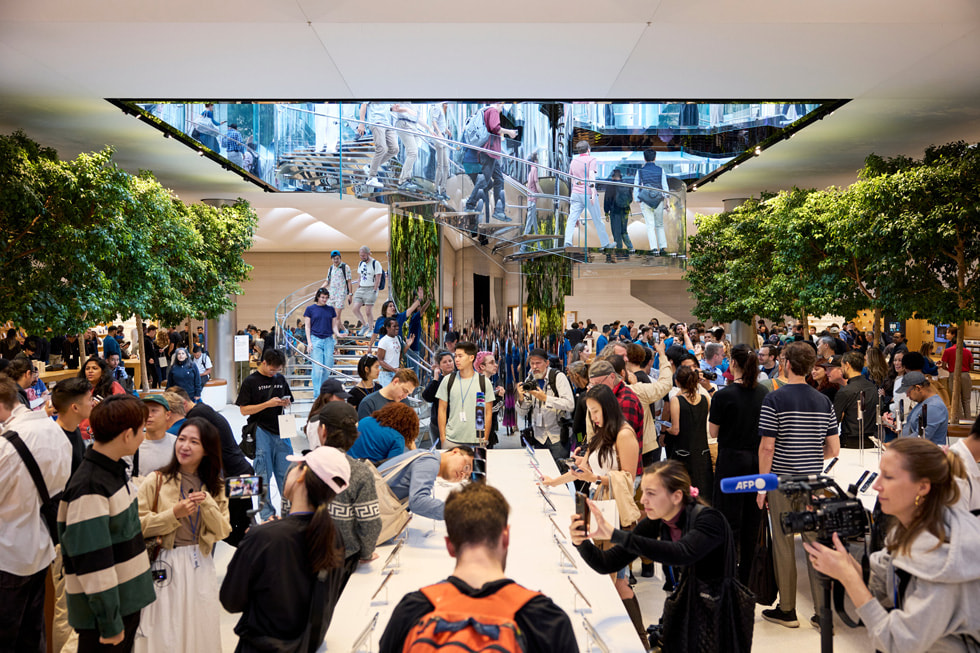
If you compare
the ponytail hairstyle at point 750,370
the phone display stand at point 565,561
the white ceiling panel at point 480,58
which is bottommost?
the phone display stand at point 565,561

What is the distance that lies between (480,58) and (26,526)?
544 cm

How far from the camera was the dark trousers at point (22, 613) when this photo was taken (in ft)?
11.4

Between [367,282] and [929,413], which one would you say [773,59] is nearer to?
[929,413]

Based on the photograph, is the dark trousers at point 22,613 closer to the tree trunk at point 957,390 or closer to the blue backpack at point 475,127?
the blue backpack at point 475,127

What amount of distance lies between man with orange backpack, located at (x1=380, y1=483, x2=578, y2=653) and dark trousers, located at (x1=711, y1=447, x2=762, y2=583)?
10.9ft

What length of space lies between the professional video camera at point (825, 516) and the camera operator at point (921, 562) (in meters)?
0.05

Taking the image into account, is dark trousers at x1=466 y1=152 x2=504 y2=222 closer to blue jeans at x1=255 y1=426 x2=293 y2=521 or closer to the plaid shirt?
blue jeans at x1=255 y1=426 x2=293 y2=521

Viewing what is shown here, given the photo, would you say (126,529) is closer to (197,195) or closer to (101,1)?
(101,1)

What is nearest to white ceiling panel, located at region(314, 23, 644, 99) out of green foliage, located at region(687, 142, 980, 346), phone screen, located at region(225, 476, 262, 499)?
green foliage, located at region(687, 142, 980, 346)

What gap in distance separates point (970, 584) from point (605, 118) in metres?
17.4

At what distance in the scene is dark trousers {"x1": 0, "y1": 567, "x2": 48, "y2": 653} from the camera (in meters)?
3.48

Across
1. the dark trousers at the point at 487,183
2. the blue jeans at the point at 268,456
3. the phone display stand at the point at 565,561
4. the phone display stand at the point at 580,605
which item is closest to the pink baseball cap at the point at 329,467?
the phone display stand at the point at 580,605

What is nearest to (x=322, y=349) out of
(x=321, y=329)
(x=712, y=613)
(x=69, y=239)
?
(x=321, y=329)

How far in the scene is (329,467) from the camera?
2479 mm
